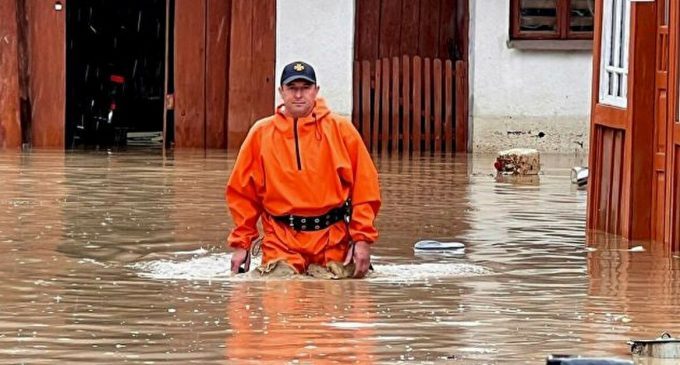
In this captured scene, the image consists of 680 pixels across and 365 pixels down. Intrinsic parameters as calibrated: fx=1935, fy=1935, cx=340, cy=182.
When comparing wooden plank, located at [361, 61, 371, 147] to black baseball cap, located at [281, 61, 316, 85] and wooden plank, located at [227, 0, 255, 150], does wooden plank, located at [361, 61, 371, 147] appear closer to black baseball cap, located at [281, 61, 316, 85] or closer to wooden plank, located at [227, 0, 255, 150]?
wooden plank, located at [227, 0, 255, 150]

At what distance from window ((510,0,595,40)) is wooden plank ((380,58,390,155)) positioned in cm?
173

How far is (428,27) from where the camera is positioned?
26.8 m

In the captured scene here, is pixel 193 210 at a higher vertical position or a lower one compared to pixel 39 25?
lower

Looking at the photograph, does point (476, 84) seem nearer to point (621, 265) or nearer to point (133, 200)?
point (133, 200)

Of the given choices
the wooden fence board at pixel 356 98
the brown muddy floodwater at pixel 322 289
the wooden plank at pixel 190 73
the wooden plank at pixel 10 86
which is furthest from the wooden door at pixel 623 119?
the wooden plank at pixel 10 86

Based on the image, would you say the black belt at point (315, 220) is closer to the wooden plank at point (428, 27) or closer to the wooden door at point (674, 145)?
the wooden door at point (674, 145)

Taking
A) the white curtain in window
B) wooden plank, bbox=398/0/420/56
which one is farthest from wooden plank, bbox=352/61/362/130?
the white curtain in window

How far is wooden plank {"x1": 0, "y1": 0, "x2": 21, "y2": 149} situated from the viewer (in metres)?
24.9

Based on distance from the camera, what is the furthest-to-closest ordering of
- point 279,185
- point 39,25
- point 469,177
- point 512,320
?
point 39,25, point 469,177, point 279,185, point 512,320

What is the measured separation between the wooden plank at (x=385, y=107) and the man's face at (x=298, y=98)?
46.4 ft

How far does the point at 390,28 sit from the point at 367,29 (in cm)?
32

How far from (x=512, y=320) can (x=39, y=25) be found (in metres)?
16.5

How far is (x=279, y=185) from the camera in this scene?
11.4m

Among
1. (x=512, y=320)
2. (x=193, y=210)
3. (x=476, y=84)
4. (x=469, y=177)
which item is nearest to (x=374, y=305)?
(x=512, y=320)
